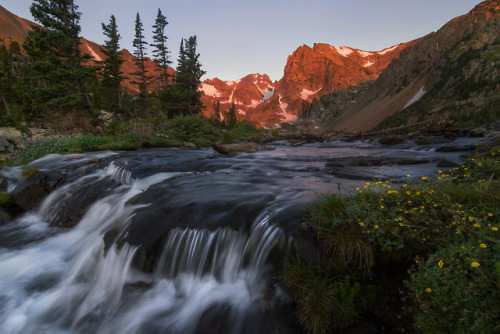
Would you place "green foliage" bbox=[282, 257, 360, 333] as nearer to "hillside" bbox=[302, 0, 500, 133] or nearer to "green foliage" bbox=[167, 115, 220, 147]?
"green foliage" bbox=[167, 115, 220, 147]

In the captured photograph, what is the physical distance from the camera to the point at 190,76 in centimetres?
3853

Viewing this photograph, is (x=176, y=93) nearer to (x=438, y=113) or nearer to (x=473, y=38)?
(x=438, y=113)

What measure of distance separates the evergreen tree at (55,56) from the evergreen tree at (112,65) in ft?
23.4

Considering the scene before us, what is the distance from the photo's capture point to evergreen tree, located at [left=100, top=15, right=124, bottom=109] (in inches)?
1517

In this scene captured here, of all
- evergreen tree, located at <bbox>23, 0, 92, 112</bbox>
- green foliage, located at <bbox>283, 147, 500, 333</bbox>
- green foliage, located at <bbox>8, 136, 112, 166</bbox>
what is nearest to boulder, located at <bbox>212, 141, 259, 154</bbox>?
green foliage, located at <bbox>8, 136, 112, 166</bbox>

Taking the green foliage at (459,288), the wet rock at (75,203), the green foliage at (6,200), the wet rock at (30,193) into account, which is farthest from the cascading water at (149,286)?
the green foliage at (6,200)

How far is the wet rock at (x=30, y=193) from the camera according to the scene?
836 cm

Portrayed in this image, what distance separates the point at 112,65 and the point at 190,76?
42.9 feet

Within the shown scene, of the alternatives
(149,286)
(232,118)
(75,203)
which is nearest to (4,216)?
(75,203)

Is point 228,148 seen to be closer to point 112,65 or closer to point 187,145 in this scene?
point 187,145

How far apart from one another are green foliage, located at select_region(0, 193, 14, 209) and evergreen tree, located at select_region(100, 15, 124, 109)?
3411 centimetres

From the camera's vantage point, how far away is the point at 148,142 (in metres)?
19.1

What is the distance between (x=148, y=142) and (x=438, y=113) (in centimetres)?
8603

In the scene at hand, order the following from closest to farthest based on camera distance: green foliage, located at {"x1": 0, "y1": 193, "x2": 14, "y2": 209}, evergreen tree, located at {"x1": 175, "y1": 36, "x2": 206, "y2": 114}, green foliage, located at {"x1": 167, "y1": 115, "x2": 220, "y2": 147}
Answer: green foliage, located at {"x1": 0, "y1": 193, "x2": 14, "y2": 209}
green foliage, located at {"x1": 167, "y1": 115, "x2": 220, "y2": 147}
evergreen tree, located at {"x1": 175, "y1": 36, "x2": 206, "y2": 114}
